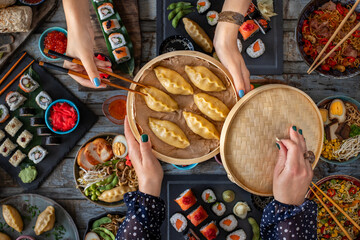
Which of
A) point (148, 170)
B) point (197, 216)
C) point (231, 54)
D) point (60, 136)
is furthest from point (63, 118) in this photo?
point (231, 54)

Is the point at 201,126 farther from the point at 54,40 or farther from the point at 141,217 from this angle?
the point at 54,40

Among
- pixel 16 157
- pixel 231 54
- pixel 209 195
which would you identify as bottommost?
pixel 209 195

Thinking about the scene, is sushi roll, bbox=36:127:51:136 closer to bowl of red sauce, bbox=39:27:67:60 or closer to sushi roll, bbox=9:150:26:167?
sushi roll, bbox=9:150:26:167

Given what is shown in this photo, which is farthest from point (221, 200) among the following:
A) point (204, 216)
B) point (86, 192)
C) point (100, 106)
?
point (100, 106)

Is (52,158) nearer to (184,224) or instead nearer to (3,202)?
(3,202)

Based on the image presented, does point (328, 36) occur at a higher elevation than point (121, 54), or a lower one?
higher

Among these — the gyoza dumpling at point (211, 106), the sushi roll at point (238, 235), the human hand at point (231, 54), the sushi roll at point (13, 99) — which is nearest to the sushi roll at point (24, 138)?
the sushi roll at point (13, 99)
